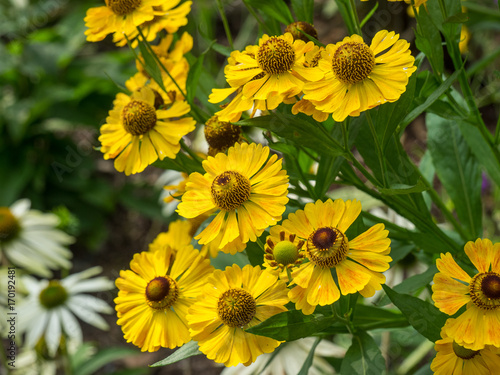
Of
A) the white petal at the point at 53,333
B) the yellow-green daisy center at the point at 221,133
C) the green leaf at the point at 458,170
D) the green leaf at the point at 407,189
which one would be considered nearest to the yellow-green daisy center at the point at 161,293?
the yellow-green daisy center at the point at 221,133

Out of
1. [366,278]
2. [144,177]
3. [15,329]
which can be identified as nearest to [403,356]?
[15,329]

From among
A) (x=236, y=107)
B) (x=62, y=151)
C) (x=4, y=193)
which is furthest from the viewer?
(x=62, y=151)

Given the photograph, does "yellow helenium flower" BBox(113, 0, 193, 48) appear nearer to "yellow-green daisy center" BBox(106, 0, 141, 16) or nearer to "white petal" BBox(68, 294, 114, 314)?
"yellow-green daisy center" BBox(106, 0, 141, 16)

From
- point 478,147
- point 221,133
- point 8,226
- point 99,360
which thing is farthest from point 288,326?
point 8,226

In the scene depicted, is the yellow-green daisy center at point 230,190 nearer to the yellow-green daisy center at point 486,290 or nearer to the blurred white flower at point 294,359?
the yellow-green daisy center at point 486,290

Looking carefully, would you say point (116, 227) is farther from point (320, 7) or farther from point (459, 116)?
point (459, 116)

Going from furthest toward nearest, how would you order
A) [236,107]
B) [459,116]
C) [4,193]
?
[4,193]
[459,116]
[236,107]
